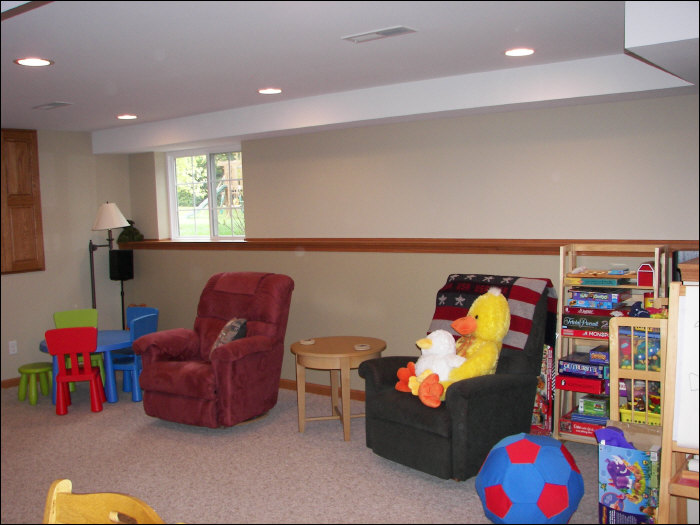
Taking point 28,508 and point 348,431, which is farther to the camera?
point 348,431

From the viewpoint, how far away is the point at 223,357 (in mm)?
3752

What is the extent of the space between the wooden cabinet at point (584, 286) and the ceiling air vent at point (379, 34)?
1.51 m

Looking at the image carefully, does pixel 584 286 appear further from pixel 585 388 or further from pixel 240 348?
pixel 240 348

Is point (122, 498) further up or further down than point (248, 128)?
further down

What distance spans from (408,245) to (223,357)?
4.60 feet

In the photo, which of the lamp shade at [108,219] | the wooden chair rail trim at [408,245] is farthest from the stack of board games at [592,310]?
the lamp shade at [108,219]

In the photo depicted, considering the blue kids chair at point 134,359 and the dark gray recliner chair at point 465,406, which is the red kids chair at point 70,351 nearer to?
the blue kids chair at point 134,359

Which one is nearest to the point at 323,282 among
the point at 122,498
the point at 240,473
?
the point at 240,473

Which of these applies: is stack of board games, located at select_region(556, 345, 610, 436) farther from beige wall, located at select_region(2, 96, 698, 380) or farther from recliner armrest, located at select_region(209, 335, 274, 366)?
recliner armrest, located at select_region(209, 335, 274, 366)

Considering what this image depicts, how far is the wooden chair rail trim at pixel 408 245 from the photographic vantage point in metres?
3.52

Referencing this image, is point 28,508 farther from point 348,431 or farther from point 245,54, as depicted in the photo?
point 245,54

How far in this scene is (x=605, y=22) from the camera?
2.48m

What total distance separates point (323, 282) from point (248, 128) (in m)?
1.22

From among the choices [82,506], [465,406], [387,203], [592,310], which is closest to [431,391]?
[465,406]
